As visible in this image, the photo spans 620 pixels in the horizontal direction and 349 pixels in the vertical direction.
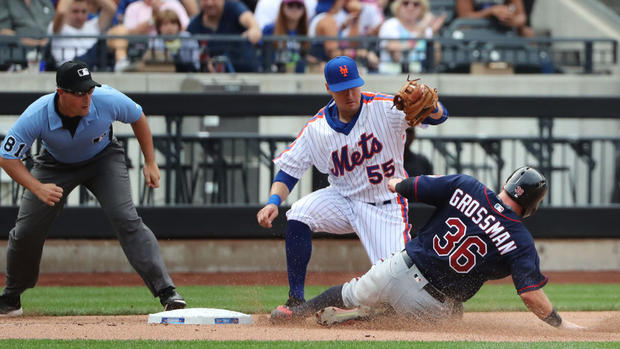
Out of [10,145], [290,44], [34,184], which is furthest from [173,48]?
[34,184]

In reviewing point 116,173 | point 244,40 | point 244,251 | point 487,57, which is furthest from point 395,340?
point 487,57

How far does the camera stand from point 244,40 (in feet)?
40.3

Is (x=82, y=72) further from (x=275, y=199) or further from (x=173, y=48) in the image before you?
(x=173, y=48)

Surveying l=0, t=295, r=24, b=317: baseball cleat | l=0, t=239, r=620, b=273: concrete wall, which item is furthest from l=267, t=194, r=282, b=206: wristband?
l=0, t=239, r=620, b=273: concrete wall

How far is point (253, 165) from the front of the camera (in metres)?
10.2

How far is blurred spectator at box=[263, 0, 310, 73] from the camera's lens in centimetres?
1266

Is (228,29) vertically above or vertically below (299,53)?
above

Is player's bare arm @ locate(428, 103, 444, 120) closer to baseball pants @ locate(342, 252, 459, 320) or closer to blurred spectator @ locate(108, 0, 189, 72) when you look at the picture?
baseball pants @ locate(342, 252, 459, 320)

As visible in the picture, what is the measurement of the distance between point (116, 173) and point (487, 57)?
7.63m

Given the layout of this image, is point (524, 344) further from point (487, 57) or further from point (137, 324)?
point (487, 57)

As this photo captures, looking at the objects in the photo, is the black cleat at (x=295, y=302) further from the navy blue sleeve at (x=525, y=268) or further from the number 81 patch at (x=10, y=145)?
the number 81 patch at (x=10, y=145)

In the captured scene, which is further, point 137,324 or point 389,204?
point 389,204

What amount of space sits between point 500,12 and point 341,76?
9.04 meters

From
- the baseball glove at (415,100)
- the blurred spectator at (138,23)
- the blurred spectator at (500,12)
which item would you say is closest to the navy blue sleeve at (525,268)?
the baseball glove at (415,100)
